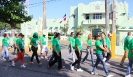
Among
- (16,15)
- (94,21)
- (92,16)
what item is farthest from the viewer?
(92,16)

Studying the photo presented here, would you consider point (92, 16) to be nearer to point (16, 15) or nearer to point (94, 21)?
point (94, 21)

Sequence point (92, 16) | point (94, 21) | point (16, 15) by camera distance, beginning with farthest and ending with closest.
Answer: point (92, 16)
point (94, 21)
point (16, 15)

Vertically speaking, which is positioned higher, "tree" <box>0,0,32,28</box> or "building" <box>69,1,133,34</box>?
"building" <box>69,1,133,34</box>

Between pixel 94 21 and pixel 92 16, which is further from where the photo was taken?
pixel 92 16

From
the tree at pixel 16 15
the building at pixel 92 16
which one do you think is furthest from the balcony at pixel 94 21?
the tree at pixel 16 15

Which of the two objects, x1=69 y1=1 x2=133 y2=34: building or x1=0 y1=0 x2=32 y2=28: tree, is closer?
x1=0 y1=0 x2=32 y2=28: tree

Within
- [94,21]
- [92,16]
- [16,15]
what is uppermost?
[92,16]

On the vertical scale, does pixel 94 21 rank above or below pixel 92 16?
below

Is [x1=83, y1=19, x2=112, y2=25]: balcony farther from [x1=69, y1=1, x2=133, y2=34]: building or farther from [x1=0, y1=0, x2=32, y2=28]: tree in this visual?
[x1=0, y1=0, x2=32, y2=28]: tree

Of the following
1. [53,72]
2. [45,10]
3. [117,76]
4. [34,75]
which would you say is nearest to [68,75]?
[53,72]

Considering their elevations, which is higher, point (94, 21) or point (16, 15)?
point (94, 21)

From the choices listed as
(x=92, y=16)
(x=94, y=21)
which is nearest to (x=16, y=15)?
(x=94, y=21)

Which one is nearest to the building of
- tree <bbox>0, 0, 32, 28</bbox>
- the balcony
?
the balcony

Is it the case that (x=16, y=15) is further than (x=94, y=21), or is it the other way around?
(x=94, y=21)
